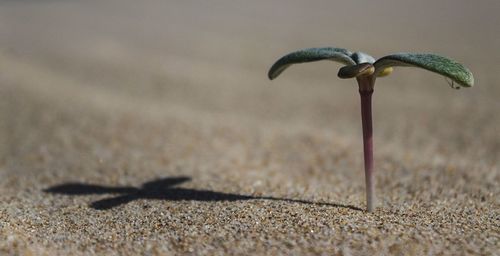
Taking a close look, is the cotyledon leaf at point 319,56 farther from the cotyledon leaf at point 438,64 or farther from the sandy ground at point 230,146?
the sandy ground at point 230,146

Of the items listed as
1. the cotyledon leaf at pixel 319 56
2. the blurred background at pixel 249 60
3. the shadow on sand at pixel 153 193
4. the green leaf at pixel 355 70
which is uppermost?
the blurred background at pixel 249 60

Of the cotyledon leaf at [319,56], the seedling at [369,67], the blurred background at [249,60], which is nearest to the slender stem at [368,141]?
the seedling at [369,67]

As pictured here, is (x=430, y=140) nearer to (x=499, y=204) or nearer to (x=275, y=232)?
(x=499, y=204)

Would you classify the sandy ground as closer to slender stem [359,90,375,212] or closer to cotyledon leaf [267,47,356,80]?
slender stem [359,90,375,212]

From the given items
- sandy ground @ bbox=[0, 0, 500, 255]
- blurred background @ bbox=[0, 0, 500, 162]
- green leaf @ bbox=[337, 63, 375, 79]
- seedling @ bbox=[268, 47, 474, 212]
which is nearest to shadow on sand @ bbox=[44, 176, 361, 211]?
sandy ground @ bbox=[0, 0, 500, 255]

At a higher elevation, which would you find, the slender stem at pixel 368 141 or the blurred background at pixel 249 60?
the blurred background at pixel 249 60

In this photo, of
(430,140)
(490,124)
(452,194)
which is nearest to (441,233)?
(452,194)
